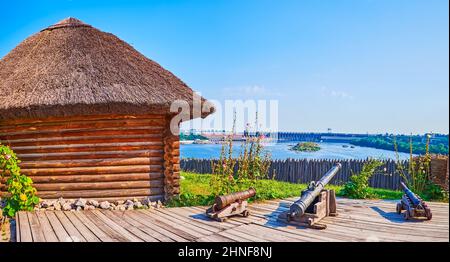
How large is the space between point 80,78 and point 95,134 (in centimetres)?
117

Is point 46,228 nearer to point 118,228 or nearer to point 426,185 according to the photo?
point 118,228

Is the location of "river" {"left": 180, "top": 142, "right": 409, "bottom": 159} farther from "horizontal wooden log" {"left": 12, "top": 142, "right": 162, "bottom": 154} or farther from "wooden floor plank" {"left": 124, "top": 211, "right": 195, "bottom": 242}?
"wooden floor plank" {"left": 124, "top": 211, "right": 195, "bottom": 242}

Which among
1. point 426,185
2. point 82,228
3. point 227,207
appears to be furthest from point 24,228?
point 426,185

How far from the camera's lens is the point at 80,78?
284 inches

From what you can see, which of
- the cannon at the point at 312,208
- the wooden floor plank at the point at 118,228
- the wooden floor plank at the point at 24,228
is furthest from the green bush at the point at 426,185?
the wooden floor plank at the point at 24,228

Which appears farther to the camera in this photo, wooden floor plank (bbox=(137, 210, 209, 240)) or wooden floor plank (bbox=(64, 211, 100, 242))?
wooden floor plank (bbox=(137, 210, 209, 240))

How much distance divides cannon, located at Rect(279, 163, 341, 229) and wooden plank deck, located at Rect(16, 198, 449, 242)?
127 millimetres

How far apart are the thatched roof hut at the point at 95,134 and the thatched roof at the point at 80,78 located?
0.07 ft

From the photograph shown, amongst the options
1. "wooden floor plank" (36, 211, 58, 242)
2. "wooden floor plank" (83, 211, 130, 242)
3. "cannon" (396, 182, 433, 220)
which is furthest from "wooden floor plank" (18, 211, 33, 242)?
"cannon" (396, 182, 433, 220)

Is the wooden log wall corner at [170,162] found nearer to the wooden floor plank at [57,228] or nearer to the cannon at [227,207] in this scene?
the cannon at [227,207]

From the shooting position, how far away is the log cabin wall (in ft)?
23.6

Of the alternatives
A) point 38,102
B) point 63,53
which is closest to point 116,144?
point 38,102

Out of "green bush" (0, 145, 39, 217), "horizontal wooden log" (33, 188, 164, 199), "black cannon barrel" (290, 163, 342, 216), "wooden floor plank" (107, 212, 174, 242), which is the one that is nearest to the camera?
"wooden floor plank" (107, 212, 174, 242)
